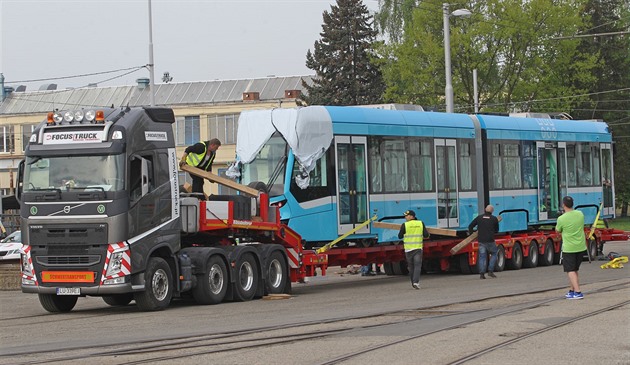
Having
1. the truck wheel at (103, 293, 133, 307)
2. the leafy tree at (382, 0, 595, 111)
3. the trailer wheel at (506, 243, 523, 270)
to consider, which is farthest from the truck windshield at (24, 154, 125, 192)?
the leafy tree at (382, 0, 595, 111)

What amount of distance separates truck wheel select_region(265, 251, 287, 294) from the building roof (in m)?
56.9

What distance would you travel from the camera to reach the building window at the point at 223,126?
78312mm

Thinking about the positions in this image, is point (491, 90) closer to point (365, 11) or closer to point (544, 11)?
point (544, 11)

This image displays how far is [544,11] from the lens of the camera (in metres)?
60.3

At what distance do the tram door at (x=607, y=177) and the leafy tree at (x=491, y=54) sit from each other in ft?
70.8

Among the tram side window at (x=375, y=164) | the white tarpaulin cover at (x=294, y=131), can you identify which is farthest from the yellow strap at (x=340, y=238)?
the white tarpaulin cover at (x=294, y=131)

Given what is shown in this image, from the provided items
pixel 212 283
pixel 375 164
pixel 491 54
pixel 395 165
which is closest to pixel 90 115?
pixel 212 283

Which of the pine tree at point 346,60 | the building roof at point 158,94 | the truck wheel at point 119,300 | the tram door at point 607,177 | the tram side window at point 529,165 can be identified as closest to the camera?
the truck wheel at point 119,300

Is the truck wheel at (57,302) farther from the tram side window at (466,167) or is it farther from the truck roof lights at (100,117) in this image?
the tram side window at (466,167)

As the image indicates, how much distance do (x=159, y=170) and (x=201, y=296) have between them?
248 cm

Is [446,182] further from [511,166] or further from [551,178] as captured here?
[551,178]

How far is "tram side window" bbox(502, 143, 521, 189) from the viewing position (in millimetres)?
32688

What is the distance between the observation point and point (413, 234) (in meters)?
25.3

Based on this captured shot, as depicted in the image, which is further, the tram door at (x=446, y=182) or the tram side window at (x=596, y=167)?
the tram side window at (x=596, y=167)
